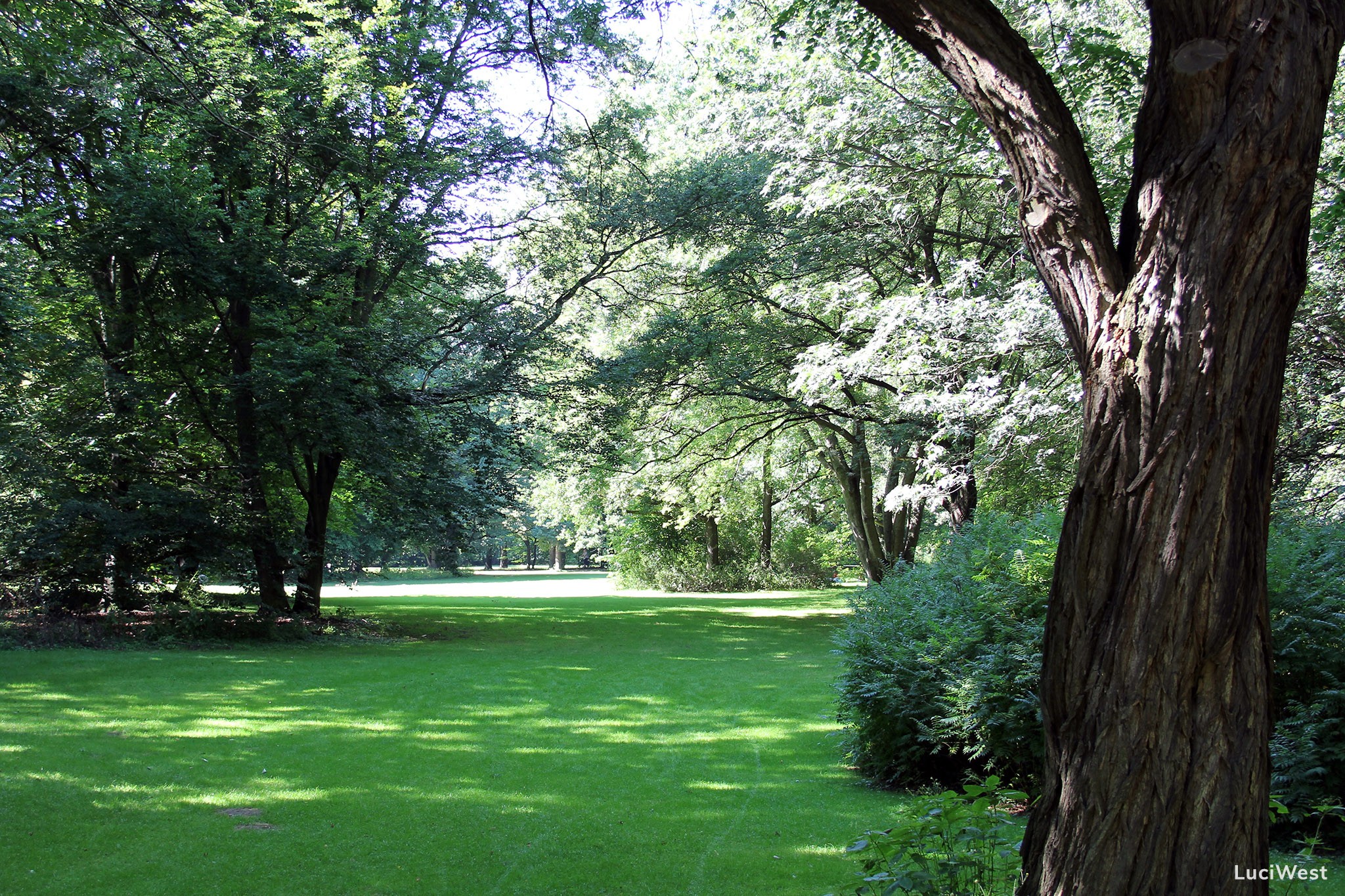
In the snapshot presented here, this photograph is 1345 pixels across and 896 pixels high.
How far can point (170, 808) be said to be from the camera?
5902 mm

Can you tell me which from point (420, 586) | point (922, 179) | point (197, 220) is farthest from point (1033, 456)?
point (420, 586)

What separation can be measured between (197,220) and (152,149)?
1.35 metres

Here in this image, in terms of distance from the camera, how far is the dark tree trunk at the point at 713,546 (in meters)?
36.5

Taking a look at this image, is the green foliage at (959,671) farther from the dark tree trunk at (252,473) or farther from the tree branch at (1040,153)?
the dark tree trunk at (252,473)

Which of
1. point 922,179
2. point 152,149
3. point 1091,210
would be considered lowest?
point 1091,210

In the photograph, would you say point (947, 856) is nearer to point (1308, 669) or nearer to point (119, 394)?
point (1308, 669)

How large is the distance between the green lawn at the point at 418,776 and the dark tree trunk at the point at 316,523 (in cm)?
390

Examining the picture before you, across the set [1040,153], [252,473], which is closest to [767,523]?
[252,473]

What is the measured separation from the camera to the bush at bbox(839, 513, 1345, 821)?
5059 millimetres

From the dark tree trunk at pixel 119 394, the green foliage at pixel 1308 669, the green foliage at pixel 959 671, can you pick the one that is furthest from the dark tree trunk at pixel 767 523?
the green foliage at pixel 1308 669

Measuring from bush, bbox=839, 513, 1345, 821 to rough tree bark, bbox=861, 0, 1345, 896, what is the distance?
2.71 metres

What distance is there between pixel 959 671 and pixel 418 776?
4.25 meters

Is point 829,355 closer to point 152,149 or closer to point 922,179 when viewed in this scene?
point 922,179

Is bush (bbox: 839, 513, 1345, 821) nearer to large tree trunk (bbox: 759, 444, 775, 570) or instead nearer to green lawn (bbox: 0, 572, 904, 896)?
green lawn (bbox: 0, 572, 904, 896)
